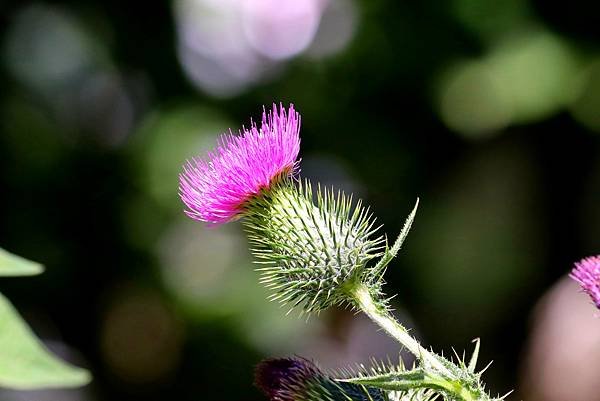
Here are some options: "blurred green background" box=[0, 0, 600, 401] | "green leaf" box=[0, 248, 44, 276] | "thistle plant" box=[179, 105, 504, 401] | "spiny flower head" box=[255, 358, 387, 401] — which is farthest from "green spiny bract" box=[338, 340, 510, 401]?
"blurred green background" box=[0, 0, 600, 401]

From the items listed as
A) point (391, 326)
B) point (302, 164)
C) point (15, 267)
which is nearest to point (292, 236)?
point (391, 326)

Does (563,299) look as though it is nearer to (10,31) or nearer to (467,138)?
(467,138)

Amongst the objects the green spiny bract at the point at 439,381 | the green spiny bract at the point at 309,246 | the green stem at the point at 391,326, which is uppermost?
the green spiny bract at the point at 309,246

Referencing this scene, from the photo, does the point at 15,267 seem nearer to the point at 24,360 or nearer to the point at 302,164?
the point at 24,360

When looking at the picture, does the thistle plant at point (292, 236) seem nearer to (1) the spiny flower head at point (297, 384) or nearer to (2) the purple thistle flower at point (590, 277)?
(1) the spiny flower head at point (297, 384)

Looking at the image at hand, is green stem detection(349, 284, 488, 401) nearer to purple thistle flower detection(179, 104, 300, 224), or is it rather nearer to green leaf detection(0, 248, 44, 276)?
purple thistle flower detection(179, 104, 300, 224)

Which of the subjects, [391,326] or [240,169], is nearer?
[391,326]

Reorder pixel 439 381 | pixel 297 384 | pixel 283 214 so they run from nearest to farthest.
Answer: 1. pixel 439 381
2. pixel 297 384
3. pixel 283 214

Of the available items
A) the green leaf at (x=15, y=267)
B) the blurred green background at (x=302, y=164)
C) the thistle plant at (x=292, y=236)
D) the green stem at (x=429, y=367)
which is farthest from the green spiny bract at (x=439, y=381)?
the blurred green background at (x=302, y=164)
